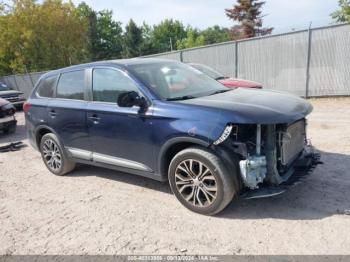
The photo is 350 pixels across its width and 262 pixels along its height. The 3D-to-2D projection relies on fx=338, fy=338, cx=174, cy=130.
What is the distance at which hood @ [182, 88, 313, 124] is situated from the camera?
3.50 meters

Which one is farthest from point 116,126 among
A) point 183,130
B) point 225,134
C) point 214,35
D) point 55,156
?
point 214,35

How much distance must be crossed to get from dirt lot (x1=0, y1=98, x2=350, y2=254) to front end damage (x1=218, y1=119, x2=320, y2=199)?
0.32 meters

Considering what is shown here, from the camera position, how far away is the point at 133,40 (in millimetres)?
48250

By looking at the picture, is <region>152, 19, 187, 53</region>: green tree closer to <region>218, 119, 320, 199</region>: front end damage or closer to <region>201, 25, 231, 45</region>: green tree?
<region>201, 25, 231, 45</region>: green tree

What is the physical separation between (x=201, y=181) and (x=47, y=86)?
352cm

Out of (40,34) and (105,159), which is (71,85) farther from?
(40,34)

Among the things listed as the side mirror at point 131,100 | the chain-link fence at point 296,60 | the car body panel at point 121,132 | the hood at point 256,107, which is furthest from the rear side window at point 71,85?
the chain-link fence at point 296,60

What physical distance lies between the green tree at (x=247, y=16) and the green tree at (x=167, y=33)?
27.9m

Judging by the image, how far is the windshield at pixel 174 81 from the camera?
4.30 metres

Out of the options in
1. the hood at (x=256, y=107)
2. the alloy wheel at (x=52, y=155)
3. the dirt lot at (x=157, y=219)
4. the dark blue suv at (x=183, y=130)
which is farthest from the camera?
the alloy wheel at (x=52, y=155)

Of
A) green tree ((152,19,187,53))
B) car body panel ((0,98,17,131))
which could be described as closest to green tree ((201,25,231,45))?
green tree ((152,19,187,53))

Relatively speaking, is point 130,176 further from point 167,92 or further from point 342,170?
point 342,170

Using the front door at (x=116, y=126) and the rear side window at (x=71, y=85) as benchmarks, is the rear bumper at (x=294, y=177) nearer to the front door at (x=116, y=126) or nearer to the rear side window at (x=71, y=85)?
the front door at (x=116, y=126)

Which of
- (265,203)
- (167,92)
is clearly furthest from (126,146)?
(265,203)
